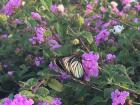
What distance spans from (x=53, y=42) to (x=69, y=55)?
31 centimetres

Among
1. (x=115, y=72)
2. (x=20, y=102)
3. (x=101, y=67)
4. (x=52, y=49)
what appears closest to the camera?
(x=20, y=102)

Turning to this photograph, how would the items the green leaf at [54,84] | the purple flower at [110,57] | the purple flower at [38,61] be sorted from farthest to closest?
the purple flower at [38,61] < the purple flower at [110,57] < the green leaf at [54,84]

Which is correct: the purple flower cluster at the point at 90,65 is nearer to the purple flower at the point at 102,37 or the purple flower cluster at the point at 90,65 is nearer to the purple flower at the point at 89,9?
the purple flower at the point at 102,37

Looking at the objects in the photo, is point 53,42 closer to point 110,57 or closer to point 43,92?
point 110,57

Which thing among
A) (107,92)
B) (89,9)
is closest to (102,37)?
(89,9)

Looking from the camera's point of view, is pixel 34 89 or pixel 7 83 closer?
pixel 34 89

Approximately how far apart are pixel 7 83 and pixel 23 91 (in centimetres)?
151

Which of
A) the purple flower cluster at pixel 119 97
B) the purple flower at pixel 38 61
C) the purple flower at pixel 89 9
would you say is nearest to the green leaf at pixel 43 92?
the purple flower cluster at pixel 119 97

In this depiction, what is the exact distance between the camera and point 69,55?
9.02ft

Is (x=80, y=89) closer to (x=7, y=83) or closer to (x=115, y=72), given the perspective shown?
(x=115, y=72)

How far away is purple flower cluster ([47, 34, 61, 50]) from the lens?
297 centimetres

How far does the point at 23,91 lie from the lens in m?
2.15

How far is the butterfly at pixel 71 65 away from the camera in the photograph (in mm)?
2318

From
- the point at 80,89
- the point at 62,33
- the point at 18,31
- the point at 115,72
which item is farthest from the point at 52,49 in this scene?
the point at 18,31
